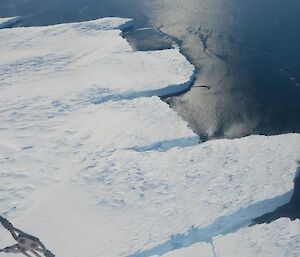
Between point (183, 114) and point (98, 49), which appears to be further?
point (98, 49)

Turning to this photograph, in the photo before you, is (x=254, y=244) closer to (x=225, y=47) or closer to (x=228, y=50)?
(x=228, y=50)

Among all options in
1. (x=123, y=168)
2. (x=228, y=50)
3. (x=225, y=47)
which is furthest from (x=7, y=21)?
(x=123, y=168)

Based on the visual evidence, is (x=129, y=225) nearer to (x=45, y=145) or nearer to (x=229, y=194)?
(x=229, y=194)

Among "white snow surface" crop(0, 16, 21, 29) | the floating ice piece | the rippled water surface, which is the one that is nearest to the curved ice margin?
the floating ice piece

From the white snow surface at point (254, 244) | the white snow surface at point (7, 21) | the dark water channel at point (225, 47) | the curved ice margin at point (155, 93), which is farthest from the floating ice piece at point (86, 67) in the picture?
the white snow surface at point (254, 244)

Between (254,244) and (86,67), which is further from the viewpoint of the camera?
(86,67)

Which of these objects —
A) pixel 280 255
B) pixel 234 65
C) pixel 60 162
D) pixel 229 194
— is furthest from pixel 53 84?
pixel 280 255

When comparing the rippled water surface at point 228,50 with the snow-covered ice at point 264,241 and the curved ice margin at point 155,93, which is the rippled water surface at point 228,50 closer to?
the curved ice margin at point 155,93
